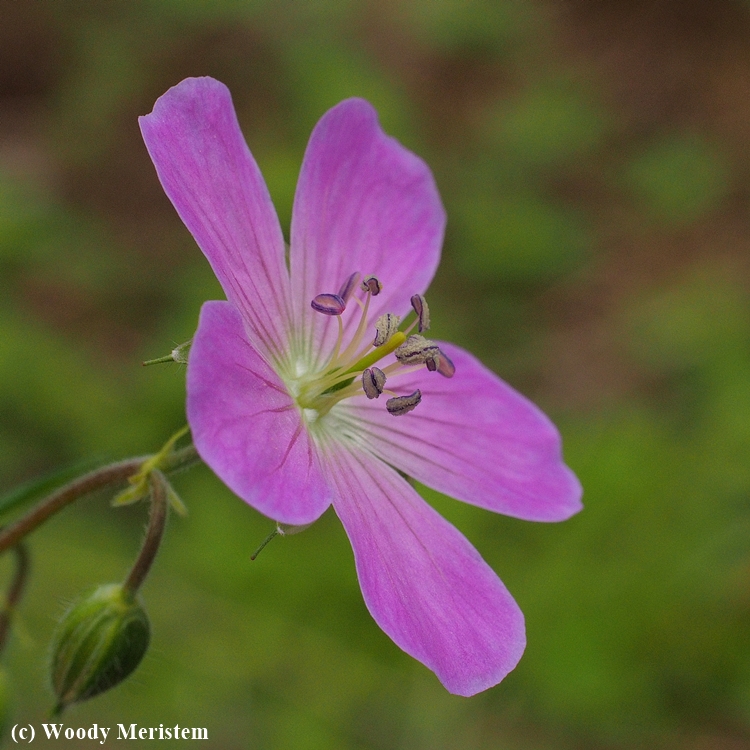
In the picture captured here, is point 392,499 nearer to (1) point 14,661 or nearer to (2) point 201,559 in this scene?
(2) point 201,559

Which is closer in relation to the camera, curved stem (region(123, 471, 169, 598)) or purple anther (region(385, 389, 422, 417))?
curved stem (region(123, 471, 169, 598))

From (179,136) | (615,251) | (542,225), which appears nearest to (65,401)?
(179,136)

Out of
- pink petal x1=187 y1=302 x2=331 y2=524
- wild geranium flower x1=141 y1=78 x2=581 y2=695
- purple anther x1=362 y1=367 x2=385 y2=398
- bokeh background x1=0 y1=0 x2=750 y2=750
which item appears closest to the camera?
pink petal x1=187 y1=302 x2=331 y2=524

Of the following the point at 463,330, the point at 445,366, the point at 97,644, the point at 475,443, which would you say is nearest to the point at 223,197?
the point at 445,366

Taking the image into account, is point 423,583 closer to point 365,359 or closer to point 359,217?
point 365,359

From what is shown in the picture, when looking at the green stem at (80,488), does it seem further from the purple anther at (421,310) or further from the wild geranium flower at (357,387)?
the purple anther at (421,310)

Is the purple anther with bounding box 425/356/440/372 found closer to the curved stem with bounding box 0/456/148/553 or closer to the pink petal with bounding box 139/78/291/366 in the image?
the pink petal with bounding box 139/78/291/366

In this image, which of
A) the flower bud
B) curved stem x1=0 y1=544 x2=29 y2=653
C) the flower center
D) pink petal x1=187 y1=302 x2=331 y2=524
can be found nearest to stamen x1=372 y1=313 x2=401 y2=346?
the flower center
